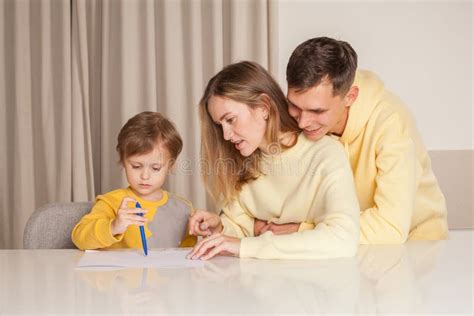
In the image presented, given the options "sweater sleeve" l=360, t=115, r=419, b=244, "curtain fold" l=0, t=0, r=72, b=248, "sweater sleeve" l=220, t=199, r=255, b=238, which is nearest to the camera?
"sweater sleeve" l=360, t=115, r=419, b=244

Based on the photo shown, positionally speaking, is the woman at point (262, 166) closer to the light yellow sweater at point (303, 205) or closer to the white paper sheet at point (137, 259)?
the light yellow sweater at point (303, 205)

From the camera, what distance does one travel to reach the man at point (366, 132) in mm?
1715

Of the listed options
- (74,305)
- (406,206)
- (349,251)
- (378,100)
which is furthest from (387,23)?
(74,305)

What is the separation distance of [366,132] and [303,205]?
31cm

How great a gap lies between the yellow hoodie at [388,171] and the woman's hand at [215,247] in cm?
41

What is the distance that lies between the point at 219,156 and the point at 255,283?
0.72 metres

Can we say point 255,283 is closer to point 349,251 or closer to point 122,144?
point 349,251

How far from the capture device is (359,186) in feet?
6.22

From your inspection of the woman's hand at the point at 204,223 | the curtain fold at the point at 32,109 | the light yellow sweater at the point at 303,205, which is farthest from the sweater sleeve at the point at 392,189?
the curtain fold at the point at 32,109

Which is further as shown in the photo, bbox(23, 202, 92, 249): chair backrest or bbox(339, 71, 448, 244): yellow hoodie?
bbox(23, 202, 92, 249): chair backrest

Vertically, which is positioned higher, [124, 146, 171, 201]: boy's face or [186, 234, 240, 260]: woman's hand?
[124, 146, 171, 201]: boy's face

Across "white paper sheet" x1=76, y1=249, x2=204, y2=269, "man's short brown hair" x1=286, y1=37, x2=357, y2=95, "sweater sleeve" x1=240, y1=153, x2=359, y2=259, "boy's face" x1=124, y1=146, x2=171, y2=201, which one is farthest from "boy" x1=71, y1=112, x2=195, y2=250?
"sweater sleeve" x1=240, y1=153, x2=359, y2=259

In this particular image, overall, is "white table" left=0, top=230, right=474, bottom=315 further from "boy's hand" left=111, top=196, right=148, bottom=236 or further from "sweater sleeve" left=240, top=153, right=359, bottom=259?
"boy's hand" left=111, top=196, right=148, bottom=236

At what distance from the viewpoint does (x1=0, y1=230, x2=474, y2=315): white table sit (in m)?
1.00
